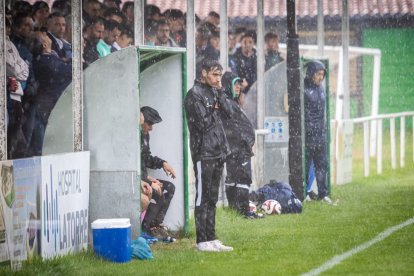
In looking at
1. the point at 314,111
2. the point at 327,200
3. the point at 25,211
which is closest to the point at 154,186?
the point at 25,211

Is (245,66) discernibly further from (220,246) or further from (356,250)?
(356,250)

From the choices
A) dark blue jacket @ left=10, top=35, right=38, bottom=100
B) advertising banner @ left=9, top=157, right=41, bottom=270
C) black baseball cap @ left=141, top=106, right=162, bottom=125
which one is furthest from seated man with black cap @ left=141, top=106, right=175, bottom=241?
advertising banner @ left=9, top=157, right=41, bottom=270

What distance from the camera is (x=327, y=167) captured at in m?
18.8

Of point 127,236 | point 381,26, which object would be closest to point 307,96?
Result: point 127,236

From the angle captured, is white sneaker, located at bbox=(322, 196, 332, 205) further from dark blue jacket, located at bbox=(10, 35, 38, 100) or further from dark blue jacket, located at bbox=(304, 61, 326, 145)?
dark blue jacket, located at bbox=(10, 35, 38, 100)

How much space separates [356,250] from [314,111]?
6411 millimetres

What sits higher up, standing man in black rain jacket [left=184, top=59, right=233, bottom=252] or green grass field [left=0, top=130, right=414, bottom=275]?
standing man in black rain jacket [left=184, top=59, right=233, bottom=252]

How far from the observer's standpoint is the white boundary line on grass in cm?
1128

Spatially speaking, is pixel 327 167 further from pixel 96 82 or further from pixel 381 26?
pixel 381 26

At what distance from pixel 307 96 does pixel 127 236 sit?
722cm

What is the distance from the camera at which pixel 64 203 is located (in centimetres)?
1228

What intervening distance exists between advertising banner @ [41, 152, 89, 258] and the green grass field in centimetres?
23

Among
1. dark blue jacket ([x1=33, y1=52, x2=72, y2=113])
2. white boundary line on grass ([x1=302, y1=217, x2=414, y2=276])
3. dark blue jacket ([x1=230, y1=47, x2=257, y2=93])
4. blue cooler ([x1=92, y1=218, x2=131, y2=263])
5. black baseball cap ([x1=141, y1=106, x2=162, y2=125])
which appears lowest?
white boundary line on grass ([x1=302, y1=217, x2=414, y2=276])

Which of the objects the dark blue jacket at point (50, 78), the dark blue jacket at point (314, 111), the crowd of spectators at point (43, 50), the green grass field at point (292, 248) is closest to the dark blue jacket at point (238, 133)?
the green grass field at point (292, 248)
